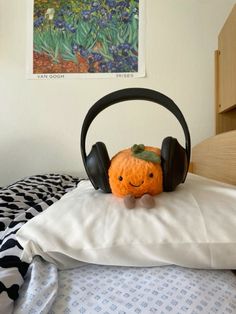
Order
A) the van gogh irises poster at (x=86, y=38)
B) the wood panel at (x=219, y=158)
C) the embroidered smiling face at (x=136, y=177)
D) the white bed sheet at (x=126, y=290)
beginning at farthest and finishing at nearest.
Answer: the van gogh irises poster at (x=86, y=38)
the wood panel at (x=219, y=158)
the embroidered smiling face at (x=136, y=177)
the white bed sheet at (x=126, y=290)

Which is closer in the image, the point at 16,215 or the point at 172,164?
the point at 172,164

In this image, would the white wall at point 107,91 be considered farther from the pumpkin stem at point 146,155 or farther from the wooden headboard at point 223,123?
the pumpkin stem at point 146,155

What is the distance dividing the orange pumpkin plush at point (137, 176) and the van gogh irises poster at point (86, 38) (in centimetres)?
90

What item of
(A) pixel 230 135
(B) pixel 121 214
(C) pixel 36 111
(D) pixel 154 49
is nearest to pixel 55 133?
(C) pixel 36 111

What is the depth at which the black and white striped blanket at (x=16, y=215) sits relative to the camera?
0.29 m

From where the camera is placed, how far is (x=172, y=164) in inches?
18.6

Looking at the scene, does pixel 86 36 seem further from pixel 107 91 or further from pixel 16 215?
pixel 16 215

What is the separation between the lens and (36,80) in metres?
1.34

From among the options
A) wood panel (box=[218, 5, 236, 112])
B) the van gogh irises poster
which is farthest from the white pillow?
the van gogh irises poster

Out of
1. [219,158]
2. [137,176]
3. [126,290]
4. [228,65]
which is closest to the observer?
[126,290]

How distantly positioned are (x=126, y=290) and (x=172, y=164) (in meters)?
0.24

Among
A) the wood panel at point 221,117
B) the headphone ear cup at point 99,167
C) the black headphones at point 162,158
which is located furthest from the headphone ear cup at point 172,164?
the wood panel at point 221,117

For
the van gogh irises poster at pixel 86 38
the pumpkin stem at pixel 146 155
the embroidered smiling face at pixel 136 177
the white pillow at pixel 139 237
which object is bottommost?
the white pillow at pixel 139 237

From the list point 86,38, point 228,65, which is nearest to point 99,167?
point 228,65
